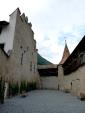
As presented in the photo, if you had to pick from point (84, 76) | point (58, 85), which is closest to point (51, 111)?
point (84, 76)

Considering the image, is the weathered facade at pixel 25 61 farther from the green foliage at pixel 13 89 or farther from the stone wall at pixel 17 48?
the green foliage at pixel 13 89

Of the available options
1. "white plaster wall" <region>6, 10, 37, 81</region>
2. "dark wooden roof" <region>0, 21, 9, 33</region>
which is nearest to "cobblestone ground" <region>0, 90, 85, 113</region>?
"white plaster wall" <region>6, 10, 37, 81</region>

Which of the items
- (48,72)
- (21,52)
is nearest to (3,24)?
(21,52)

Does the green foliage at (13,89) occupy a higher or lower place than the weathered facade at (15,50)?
lower

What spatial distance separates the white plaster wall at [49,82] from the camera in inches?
1037

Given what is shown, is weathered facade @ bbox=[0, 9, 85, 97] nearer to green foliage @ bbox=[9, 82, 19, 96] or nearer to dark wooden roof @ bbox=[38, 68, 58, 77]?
dark wooden roof @ bbox=[38, 68, 58, 77]

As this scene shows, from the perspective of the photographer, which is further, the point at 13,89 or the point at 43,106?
the point at 13,89

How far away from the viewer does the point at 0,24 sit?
1830 centimetres

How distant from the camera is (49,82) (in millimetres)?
26906

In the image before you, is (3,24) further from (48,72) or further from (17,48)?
(48,72)

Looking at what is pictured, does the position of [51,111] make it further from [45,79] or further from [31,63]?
[45,79]

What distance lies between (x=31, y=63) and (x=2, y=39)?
7001mm

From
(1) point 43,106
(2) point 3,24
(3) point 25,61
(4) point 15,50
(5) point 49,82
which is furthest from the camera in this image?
(5) point 49,82

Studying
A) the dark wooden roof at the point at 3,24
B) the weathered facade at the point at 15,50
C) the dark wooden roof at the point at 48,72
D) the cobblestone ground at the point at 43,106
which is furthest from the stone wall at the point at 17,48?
the dark wooden roof at the point at 48,72
